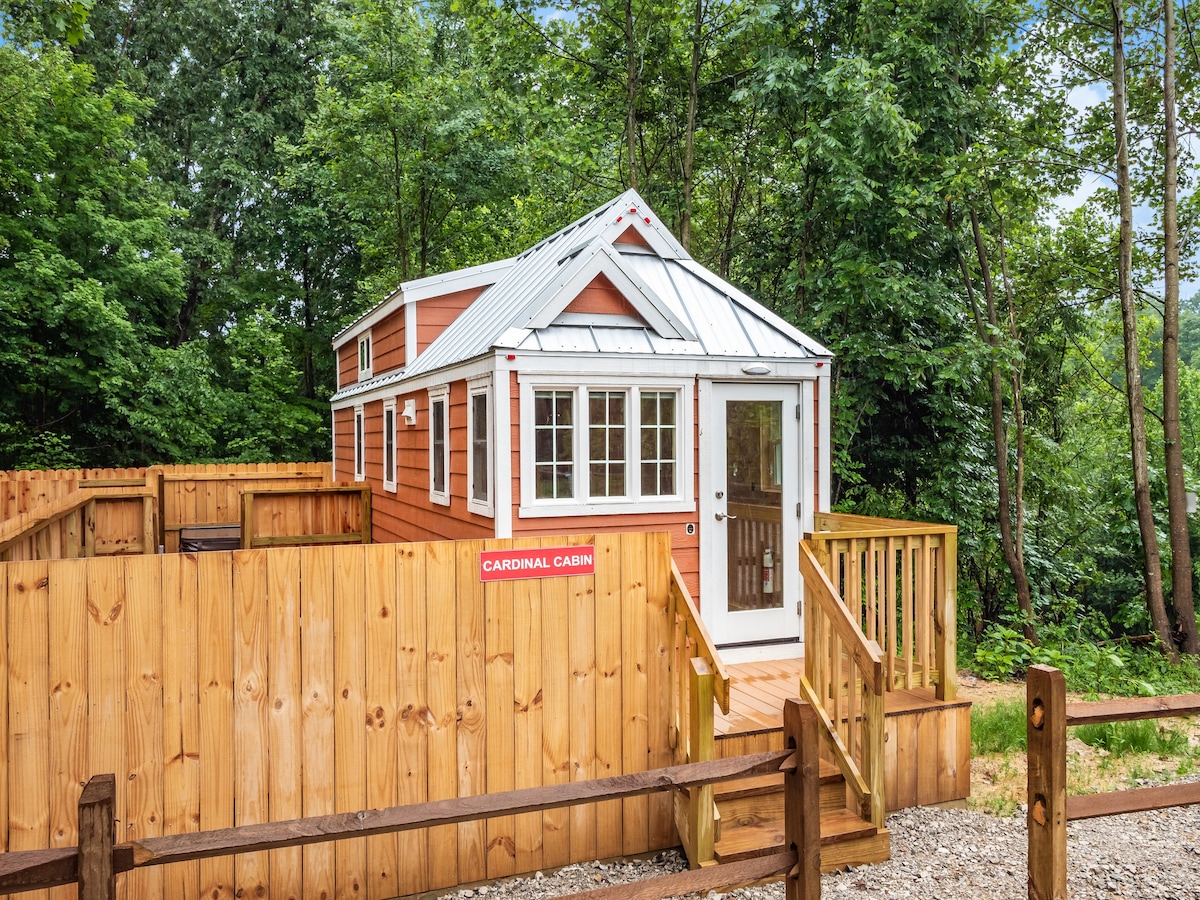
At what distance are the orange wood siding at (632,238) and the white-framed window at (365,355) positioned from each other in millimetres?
5434

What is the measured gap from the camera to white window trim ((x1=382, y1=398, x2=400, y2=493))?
33.8 ft

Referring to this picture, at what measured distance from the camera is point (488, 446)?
21.5 feet

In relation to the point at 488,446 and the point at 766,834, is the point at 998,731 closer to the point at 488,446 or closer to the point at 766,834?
the point at 766,834

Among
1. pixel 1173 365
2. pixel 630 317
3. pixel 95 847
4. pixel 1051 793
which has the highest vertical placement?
pixel 630 317

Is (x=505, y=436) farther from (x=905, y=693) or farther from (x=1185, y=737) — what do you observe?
(x=1185, y=737)

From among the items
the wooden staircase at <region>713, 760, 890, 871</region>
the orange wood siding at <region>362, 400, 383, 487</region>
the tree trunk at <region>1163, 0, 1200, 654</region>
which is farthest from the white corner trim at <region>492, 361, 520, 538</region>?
the tree trunk at <region>1163, 0, 1200, 654</region>

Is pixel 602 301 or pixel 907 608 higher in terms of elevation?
pixel 602 301

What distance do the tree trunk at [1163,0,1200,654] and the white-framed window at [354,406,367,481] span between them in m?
10.5

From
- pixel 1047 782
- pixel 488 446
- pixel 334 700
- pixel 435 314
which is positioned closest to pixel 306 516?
pixel 435 314

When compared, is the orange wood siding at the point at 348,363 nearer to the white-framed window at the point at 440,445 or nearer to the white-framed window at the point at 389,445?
the white-framed window at the point at 389,445

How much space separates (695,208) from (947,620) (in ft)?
37.2

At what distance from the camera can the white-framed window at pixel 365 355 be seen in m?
12.1

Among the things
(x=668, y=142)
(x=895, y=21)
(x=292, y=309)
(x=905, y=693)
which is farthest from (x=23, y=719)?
(x=292, y=309)

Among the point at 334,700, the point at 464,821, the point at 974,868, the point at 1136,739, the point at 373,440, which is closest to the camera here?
the point at 464,821
